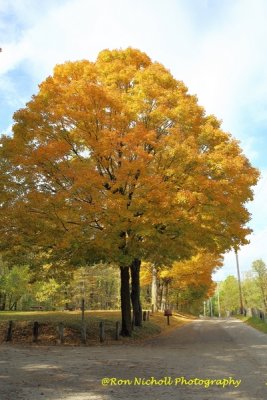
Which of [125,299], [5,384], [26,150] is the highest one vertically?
[26,150]

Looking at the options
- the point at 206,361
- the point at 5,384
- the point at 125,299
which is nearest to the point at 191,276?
the point at 125,299

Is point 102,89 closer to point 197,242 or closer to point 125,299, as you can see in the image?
point 197,242

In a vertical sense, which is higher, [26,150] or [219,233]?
[26,150]

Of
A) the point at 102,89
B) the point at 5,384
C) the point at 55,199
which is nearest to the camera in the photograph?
the point at 5,384

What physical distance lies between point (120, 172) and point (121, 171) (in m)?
0.07

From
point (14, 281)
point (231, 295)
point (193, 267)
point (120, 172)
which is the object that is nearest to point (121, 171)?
point (120, 172)

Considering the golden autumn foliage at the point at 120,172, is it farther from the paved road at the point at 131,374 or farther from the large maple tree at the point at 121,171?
the paved road at the point at 131,374

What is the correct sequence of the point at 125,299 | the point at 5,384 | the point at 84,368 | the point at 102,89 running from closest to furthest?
1. the point at 5,384
2. the point at 84,368
3. the point at 102,89
4. the point at 125,299

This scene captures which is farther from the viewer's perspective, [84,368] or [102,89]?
[102,89]

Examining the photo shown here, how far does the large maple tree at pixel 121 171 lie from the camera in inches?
672

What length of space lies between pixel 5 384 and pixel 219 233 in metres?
13.4

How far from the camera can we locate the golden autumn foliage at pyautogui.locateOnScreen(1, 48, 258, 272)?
17.1 metres

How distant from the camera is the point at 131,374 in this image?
1055 cm

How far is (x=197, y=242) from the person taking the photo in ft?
67.3
